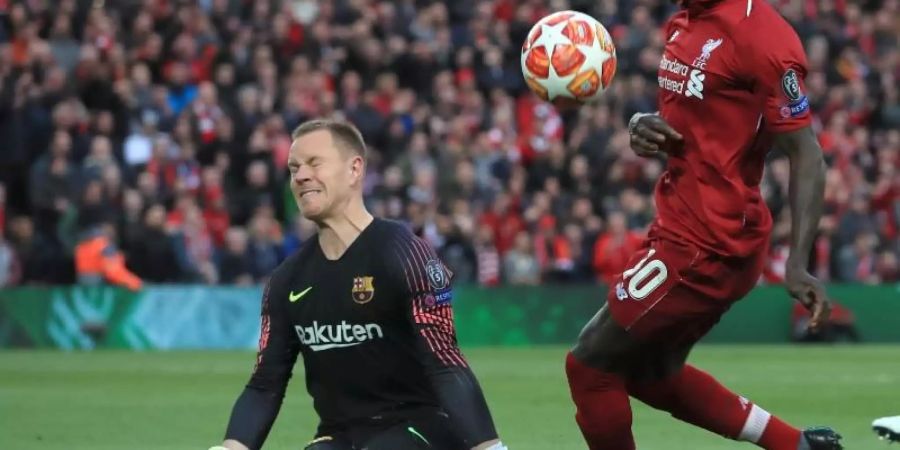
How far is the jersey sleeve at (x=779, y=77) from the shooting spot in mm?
6457

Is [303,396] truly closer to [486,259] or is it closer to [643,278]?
[643,278]

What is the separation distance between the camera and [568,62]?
7.35m

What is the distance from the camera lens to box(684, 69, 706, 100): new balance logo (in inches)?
263

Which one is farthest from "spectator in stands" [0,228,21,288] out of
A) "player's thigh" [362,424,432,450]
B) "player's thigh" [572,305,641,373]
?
"player's thigh" [362,424,432,450]

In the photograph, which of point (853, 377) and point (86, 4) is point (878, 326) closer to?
point (853, 377)

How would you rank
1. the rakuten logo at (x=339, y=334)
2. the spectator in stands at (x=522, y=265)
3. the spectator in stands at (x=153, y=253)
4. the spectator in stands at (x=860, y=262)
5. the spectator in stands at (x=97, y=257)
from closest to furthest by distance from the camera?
the rakuten logo at (x=339, y=334)
the spectator in stands at (x=97, y=257)
the spectator in stands at (x=153, y=253)
the spectator in stands at (x=522, y=265)
the spectator in stands at (x=860, y=262)

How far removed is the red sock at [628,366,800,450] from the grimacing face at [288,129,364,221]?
1.75 meters

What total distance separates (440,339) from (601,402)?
3.92ft

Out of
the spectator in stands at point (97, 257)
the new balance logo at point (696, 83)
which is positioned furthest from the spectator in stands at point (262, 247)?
the new balance logo at point (696, 83)

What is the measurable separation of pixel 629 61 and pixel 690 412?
631 inches

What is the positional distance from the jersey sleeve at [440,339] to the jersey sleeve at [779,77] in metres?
1.45

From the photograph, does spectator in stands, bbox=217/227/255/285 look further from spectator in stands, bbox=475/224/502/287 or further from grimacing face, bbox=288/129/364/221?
grimacing face, bbox=288/129/364/221

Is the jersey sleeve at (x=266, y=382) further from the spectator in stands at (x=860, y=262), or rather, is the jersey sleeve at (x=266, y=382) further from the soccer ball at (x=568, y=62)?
the spectator in stands at (x=860, y=262)

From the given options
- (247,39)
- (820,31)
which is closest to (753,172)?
(247,39)
